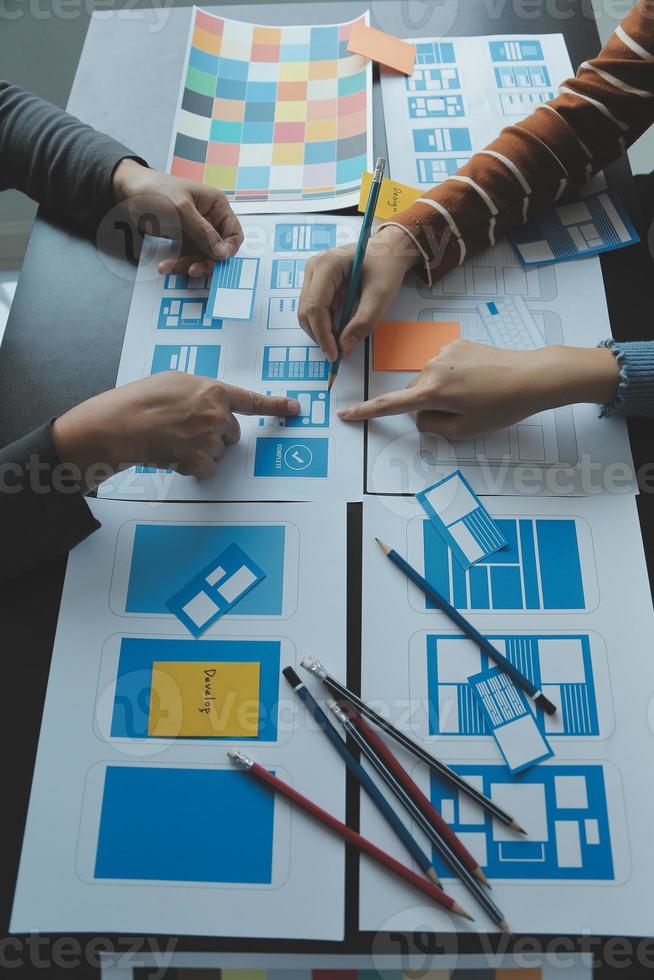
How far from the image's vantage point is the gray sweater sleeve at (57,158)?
941 millimetres

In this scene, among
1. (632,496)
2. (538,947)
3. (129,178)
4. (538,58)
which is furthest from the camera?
(538,58)

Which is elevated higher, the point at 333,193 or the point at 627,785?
the point at 333,193

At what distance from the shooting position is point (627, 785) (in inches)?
26.3

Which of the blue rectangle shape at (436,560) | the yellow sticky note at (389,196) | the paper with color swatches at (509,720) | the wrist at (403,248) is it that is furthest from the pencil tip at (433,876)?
the yellow sticky note at (389,196)

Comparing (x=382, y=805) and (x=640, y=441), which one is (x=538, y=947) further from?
(x=640, y=441)

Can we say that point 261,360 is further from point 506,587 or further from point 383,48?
point 383,48

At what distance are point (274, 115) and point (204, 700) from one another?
806 millimetres

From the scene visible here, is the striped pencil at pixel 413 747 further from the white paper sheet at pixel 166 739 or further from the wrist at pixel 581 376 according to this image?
the wrist at pixel 581 376

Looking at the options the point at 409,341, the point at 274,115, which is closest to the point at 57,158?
the point at 274,115

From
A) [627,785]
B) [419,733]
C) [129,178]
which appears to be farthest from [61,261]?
[627,785]

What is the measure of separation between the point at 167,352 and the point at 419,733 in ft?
1.69

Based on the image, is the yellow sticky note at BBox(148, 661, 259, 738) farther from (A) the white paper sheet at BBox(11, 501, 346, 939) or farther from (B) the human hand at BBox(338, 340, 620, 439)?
(B) the human hand at BBox(338, 340, 620, 439)

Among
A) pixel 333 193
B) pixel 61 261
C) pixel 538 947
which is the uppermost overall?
pixel 333 193

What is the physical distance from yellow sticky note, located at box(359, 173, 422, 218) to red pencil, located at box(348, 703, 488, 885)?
0.63 meters
